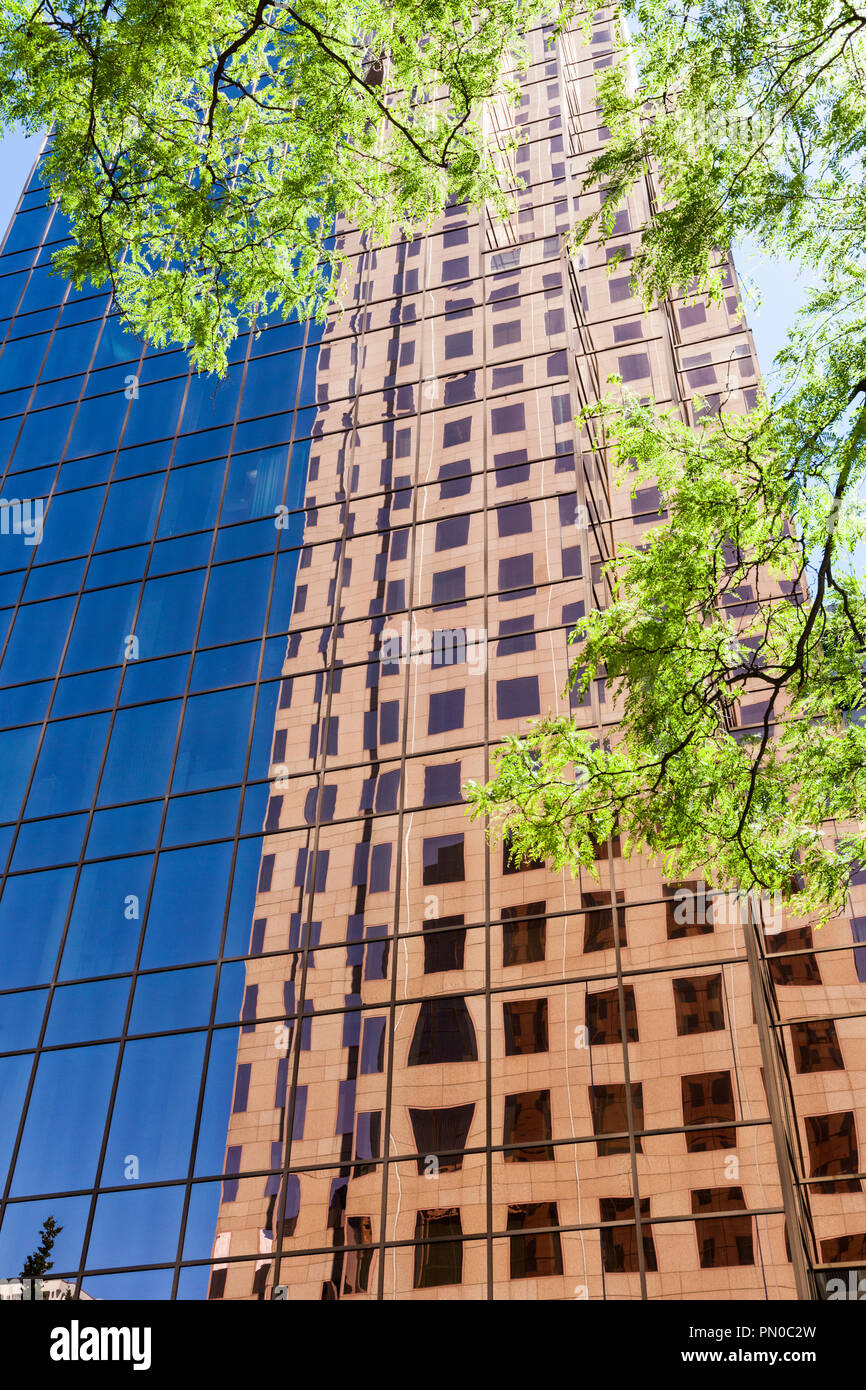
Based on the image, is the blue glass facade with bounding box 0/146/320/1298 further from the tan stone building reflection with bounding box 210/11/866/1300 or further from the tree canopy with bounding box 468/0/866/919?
the tree canopy with bounding box 468/0/866/919

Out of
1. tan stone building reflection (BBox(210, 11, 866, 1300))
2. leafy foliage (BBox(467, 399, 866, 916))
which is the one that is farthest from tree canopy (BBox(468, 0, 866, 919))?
tan stone building reflection (BBox(210, 11, 866, 1300))

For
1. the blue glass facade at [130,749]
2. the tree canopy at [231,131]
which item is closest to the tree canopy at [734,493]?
the tree canopy at [231,131]

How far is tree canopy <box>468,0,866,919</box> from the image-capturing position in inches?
311

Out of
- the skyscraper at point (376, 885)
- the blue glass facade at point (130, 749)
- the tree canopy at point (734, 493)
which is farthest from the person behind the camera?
the blue glass facade at point (130, 749)

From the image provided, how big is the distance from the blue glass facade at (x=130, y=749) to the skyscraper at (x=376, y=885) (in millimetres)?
87

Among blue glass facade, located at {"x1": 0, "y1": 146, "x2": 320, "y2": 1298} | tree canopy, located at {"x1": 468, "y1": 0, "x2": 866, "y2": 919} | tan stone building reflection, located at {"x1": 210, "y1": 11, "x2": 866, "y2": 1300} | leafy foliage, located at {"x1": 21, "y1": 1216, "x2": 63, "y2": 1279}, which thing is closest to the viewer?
tree canopy, located at {"x1": 468, "y1": 0, "x2": 866, "y2": 919}

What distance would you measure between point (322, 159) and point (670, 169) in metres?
2.80

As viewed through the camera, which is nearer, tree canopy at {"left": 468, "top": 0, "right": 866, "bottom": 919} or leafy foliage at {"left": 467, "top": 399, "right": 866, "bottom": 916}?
tree canopy at {"left": 468, "top": 0, "right": 866, "bottom": 919}

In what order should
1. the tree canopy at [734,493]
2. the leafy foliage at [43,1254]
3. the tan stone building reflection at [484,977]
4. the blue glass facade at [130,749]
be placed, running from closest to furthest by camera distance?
the tree canopy at [734,493]
the tan stone building reflection at [484,977]
the leafy foliage at [43,1254]
the blue glass facade at [130,749]

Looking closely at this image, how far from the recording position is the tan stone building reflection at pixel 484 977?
55.6 feet

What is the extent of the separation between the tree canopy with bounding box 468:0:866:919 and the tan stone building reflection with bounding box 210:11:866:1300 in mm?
8607

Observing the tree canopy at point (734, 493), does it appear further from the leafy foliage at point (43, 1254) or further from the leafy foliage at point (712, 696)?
the leafy foliage at point (43, 1254)

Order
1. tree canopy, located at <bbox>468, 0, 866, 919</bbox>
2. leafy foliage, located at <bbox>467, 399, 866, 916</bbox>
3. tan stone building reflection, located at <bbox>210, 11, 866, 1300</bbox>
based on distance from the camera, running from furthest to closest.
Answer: tan stone building reflection, located at <bbox>210, 11, 866, 1300</bbox> → leafy foliage, located at <bbox>467, 399, 866, 916</bbox> → tree canopy, located at <bbox>468, 0, 866, 919</bbox>

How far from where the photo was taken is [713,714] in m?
8.98
